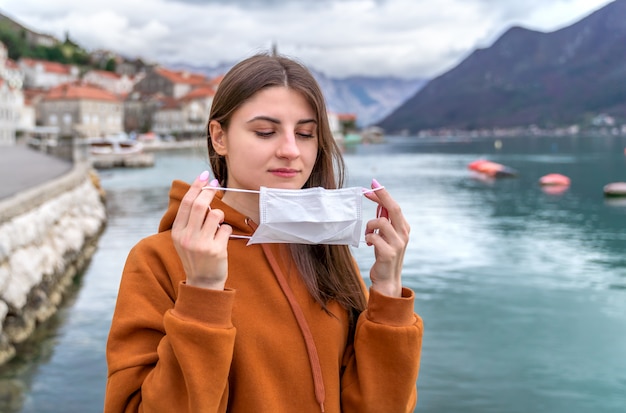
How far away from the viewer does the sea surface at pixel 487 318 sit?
8133mm

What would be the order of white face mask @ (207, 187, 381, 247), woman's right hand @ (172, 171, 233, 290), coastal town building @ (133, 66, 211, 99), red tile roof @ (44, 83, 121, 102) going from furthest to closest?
coastal town building @ (133, 66, 211, 99)
red tile roof @ (44, 83, 121, 102)
white face mask @ (207, 187, 381, 247)
woman's right hand @ (172, 171, 233, 290)

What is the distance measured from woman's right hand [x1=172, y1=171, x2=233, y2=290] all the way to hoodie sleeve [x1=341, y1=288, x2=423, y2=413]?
495mm

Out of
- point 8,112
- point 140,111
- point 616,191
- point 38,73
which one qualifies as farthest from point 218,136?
point 38,73

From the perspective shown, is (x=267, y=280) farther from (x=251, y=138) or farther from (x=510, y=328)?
(x=510, y=328)

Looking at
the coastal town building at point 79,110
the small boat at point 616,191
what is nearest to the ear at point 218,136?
the small boat at point 616,191

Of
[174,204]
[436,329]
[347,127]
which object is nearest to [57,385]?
[436,329]

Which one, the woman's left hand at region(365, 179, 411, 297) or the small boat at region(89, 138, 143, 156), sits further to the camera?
the small boat at region(89, 138, 143, 156)

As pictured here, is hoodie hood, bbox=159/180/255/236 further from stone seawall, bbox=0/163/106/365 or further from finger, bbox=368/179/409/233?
stone seawall, bbox=0/163/106/365

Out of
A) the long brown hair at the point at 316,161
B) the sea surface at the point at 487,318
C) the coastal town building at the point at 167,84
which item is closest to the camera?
the long brown hair at the point at 316,161

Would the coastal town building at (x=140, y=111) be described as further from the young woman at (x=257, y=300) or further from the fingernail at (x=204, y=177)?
the fingernail at (x=204, y=177)

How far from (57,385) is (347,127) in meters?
170

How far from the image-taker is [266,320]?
5.63ft

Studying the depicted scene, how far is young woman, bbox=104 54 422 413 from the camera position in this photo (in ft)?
5.00

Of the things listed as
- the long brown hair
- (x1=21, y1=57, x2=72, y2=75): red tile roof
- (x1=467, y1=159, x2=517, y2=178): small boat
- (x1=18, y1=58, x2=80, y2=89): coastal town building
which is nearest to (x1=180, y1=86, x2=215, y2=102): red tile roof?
(x1=18, y1=58, x2=80, y2=89): coastal town building
